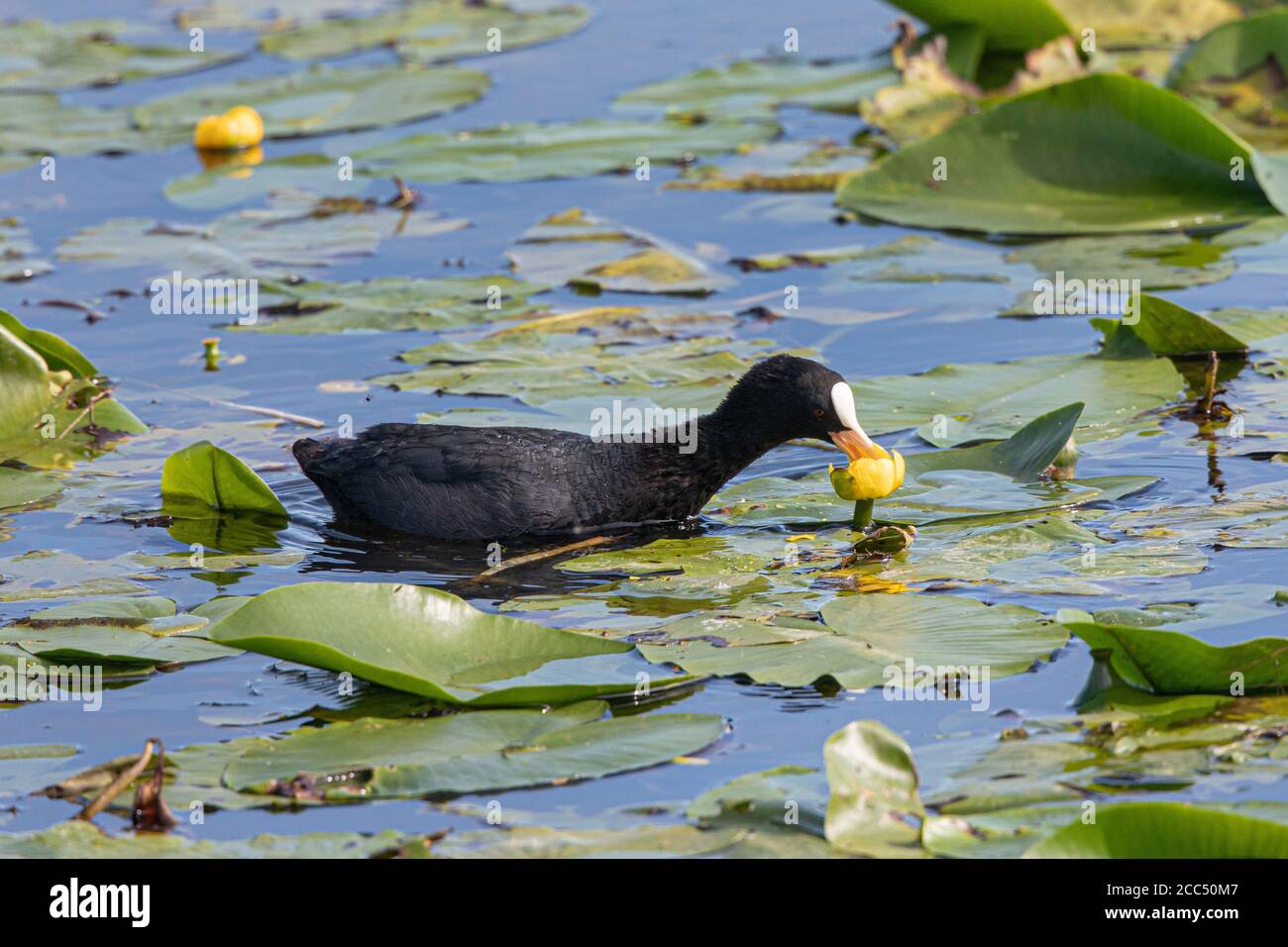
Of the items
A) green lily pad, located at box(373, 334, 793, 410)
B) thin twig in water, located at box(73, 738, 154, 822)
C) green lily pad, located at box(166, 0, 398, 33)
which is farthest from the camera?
green lily pad, located at box(166, 0, 398, 33)

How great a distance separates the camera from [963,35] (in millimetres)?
12977

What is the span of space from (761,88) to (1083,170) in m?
3.70

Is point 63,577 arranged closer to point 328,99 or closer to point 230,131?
point 230,131

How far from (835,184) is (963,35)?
7.21 feet

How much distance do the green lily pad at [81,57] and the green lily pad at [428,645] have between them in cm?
1028

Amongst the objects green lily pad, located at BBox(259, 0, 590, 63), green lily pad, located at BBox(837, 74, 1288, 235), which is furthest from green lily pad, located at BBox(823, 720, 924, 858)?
green lily pad, located at BBox(259, 0, 590, 63)

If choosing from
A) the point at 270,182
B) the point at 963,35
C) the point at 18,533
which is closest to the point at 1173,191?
the point at 963,35

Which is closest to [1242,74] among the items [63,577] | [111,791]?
[63,577]

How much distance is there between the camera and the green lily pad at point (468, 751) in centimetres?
462

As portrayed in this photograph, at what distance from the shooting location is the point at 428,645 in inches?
206

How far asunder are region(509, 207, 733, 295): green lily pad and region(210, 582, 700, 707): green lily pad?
458cm

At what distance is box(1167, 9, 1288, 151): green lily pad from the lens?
12.2 metres

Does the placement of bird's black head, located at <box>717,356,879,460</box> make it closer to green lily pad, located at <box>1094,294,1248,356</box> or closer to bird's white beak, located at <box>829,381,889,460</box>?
bird's white beak, located at <box>829,381,889,460</box>

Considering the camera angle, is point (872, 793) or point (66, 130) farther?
point (66, 130)
